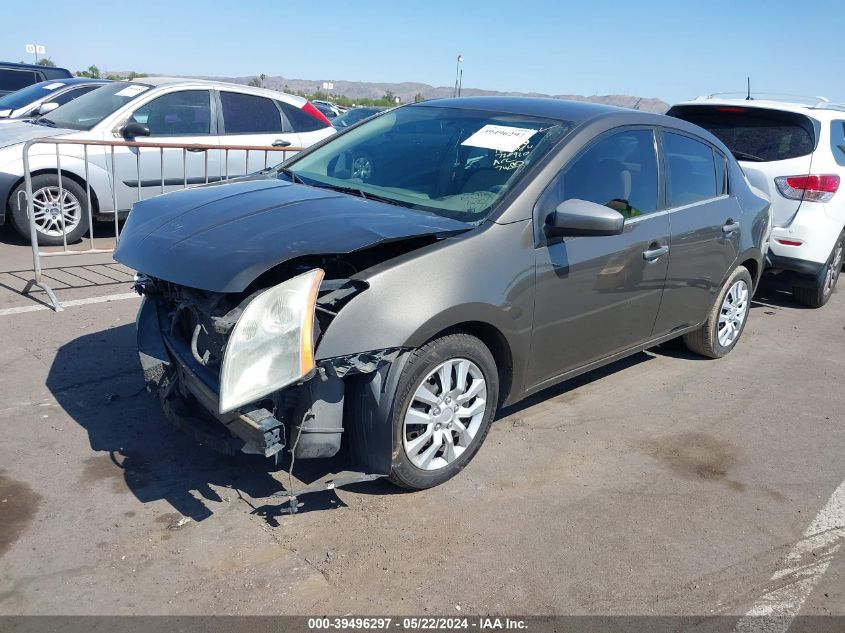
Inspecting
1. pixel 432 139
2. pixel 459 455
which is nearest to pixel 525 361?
pixel 459 455

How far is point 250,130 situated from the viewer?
8.88 m

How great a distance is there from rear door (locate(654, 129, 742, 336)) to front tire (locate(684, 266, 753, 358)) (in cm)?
20

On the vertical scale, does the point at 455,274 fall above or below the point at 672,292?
above

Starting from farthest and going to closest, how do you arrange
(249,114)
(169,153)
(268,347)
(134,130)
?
(249,114), (169,153), (134,130), (268,347)

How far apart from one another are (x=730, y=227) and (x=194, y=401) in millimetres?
3822

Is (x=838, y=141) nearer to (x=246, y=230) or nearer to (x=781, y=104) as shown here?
(x=781, y=104)

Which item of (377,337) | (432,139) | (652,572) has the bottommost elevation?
(652,572)

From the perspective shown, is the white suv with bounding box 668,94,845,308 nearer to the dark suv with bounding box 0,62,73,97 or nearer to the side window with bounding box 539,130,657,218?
the side window with bounding box 539,130,657,218

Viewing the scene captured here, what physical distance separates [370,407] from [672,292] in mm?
2499

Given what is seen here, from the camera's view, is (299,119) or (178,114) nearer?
(178,114)

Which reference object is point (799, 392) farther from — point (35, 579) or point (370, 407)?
point (35, 579)

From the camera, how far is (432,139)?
4.38 m

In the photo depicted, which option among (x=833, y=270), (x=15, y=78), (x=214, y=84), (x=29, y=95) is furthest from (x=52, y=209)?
(x=15, y=78)

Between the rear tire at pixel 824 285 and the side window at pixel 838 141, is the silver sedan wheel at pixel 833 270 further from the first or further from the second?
the side window at pixel 838 141
